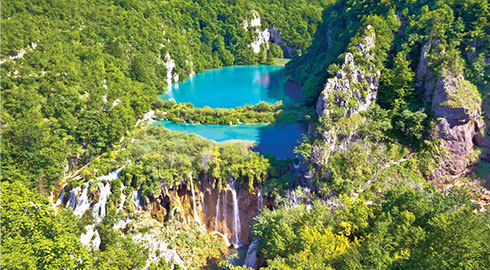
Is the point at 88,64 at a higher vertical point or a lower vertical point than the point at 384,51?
higher

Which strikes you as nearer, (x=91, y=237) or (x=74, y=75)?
(x=91, y=237)

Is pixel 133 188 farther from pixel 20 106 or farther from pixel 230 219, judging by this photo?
pixel 20 106

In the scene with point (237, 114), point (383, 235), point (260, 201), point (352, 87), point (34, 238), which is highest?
point (237, 114)

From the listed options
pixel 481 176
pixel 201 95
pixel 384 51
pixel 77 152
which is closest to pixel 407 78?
pixel 384 51

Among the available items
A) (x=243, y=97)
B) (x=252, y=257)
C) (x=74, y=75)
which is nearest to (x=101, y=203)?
(x=252, y=257)

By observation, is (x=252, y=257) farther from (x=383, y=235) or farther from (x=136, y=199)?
(x=383, y=235)

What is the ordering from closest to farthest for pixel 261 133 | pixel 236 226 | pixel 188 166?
pixel 188 166 → pixel 236 226 → pixel 261 133

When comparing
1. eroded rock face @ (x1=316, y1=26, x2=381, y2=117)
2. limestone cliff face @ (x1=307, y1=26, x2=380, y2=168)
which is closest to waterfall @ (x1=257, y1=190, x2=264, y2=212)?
limestone cliff face @ (x1=307, y1=26, x2=380, y2=168)
